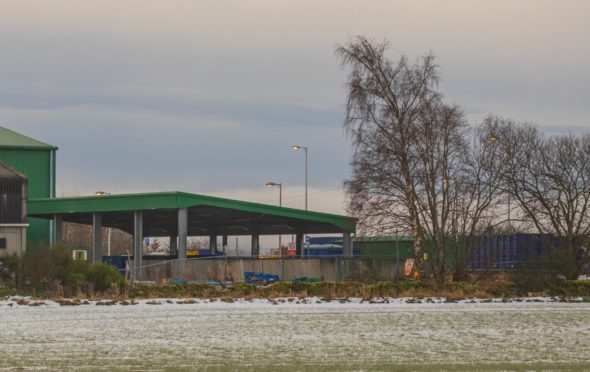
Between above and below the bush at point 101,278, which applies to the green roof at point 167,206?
above

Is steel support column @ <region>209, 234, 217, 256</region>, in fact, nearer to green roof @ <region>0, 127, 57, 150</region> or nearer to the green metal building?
the green metal building

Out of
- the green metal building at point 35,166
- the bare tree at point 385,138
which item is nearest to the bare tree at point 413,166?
the bare tree at point 385,138

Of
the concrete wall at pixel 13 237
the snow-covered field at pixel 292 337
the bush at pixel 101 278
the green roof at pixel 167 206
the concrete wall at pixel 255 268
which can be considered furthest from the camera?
the concrete wall at pixel 13 237

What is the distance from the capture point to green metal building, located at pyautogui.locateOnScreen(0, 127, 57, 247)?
237ft

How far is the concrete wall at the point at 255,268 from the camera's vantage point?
54.1m

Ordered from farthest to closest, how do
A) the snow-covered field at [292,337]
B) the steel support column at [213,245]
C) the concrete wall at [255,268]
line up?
the steel support column at [213,245], the concrete wall at [255,268], the snow-covered field at [292,337]

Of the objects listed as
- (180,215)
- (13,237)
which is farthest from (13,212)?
(180,215)

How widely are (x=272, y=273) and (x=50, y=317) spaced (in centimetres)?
3108

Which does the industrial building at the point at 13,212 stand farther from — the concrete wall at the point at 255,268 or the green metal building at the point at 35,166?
the green metal building at the point at 35,166

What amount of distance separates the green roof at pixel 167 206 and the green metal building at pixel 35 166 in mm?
6558

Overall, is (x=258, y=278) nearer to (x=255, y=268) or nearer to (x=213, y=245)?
(x=255, y=268)

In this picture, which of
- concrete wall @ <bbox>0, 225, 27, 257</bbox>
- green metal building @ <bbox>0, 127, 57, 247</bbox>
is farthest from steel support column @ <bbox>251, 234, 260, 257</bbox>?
concrete wall @ <bbox>0, 225, 27, 257</bbox>

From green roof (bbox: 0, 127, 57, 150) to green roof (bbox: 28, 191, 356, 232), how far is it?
25.8 feet

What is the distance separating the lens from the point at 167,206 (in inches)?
2212
